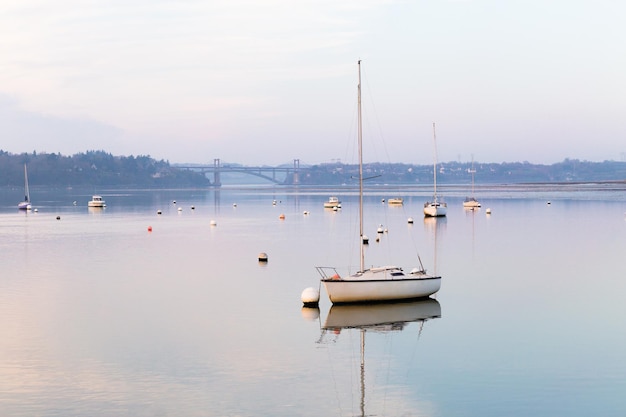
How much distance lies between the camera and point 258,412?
21.0 metres

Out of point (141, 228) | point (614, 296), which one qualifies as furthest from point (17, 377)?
point (141, 228)

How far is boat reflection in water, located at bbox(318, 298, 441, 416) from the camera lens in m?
32.1

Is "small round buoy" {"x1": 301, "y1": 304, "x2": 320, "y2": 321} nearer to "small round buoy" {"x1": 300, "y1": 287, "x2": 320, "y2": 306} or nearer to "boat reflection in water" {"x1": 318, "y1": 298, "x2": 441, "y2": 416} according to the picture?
"small round buoy" {"x1": 300, "y1": 287, "x2": 320, "y2": 306}

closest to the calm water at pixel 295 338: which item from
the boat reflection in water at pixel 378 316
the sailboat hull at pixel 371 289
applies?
the boat reflection in water at pixel 378 316

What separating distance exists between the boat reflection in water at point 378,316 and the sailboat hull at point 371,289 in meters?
0.31

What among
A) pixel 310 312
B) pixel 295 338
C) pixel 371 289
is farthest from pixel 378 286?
pixel 295 338

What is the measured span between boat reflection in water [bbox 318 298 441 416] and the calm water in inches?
6.0

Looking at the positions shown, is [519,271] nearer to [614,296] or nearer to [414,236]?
[614,296]

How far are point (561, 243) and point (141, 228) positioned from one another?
44.0 m

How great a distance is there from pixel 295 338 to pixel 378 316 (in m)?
5.04

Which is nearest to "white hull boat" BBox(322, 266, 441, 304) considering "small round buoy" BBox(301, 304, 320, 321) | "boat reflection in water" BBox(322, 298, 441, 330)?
"boat reflection in water" BBox(322, 298, 441, 330)

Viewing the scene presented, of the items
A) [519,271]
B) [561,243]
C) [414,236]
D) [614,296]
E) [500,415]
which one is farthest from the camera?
[414,236]

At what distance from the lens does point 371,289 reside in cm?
3562

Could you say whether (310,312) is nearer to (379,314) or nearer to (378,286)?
(379,314)
